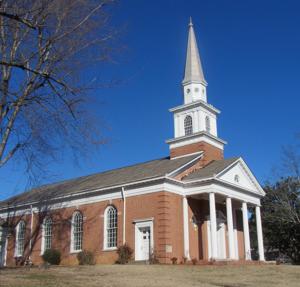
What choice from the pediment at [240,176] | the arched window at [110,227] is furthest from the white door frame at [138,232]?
the pediment at [240,176]

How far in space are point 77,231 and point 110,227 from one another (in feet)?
13.1

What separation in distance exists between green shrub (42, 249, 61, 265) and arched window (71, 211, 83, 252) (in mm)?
1272

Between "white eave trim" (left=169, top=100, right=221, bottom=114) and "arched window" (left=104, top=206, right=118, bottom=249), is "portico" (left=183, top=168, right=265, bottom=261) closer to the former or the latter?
"arched window" (left=104, top=206, right=118, bottom=249)

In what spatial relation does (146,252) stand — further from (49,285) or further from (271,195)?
(271,195)

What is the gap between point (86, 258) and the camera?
33.6 meters

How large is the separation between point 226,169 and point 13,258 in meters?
21.4

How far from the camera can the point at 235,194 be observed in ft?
116

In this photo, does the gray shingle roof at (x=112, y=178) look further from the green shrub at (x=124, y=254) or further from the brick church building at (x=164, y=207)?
the green shrub at (x=124, y=254)

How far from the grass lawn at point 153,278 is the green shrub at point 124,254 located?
7948 mm

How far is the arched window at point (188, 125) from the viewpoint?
39500 millimetres

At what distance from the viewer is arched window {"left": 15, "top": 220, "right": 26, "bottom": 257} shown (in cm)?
4253

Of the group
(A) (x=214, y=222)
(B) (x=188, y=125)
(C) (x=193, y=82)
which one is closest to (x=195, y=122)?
(B) (x=188, y=125)

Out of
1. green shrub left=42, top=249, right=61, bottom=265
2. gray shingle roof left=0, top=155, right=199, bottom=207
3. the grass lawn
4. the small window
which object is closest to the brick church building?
the small window

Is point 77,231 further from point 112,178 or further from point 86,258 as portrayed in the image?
point 112,178
